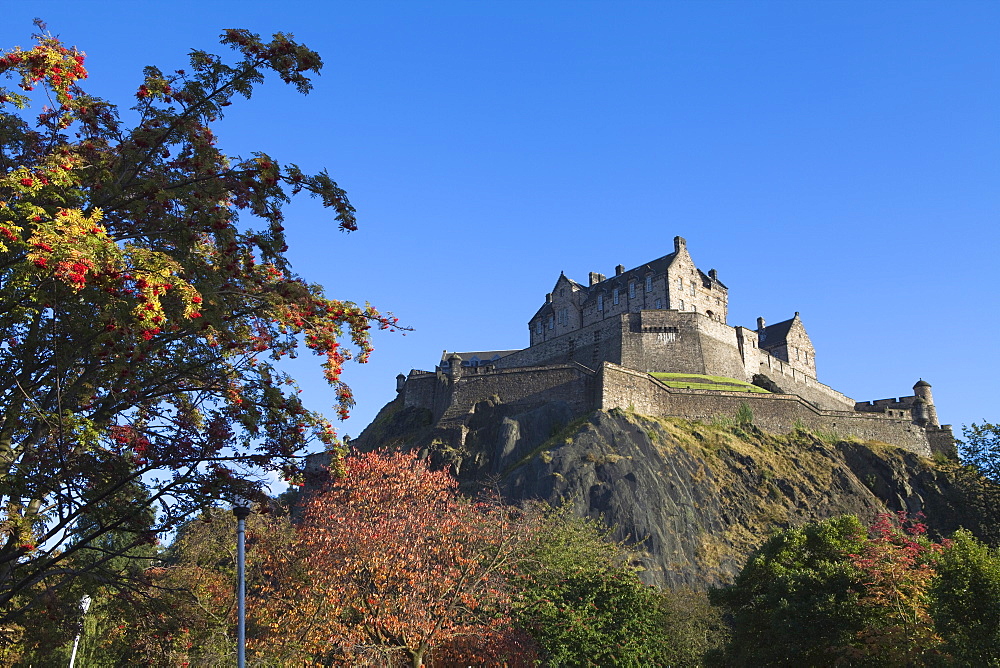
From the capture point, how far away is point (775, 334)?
86.5 m

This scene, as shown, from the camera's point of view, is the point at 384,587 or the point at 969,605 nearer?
the point at 969,605

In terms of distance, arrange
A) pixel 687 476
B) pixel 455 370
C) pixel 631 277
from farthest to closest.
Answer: pixel 631 277
pixel 455 370
pixel 687 476

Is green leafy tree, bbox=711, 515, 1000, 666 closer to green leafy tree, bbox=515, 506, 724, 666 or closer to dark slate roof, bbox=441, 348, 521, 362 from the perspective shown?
green leafy tree, bbox=515, 506, 724, 666

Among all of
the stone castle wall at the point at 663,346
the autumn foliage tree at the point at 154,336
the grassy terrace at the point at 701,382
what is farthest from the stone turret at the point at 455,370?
the autumn foliage tree at the point at 154,336

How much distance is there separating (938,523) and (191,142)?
58.1 m

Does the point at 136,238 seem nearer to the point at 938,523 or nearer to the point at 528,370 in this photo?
the point at 528,370

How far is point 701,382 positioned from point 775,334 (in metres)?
23.1

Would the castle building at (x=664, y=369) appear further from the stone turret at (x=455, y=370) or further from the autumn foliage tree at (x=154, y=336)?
the autumn foliage tree at (x=154, y=336)

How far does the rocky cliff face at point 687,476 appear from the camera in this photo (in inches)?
1994

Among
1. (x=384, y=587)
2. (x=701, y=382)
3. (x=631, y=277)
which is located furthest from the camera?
(x=631, y=277)

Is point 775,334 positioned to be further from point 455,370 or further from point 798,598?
point 798,598

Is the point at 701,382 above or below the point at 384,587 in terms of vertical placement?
above

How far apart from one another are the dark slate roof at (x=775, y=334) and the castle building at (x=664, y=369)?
14cm

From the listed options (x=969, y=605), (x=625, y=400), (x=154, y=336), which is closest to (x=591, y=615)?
(x=969, y=605)
